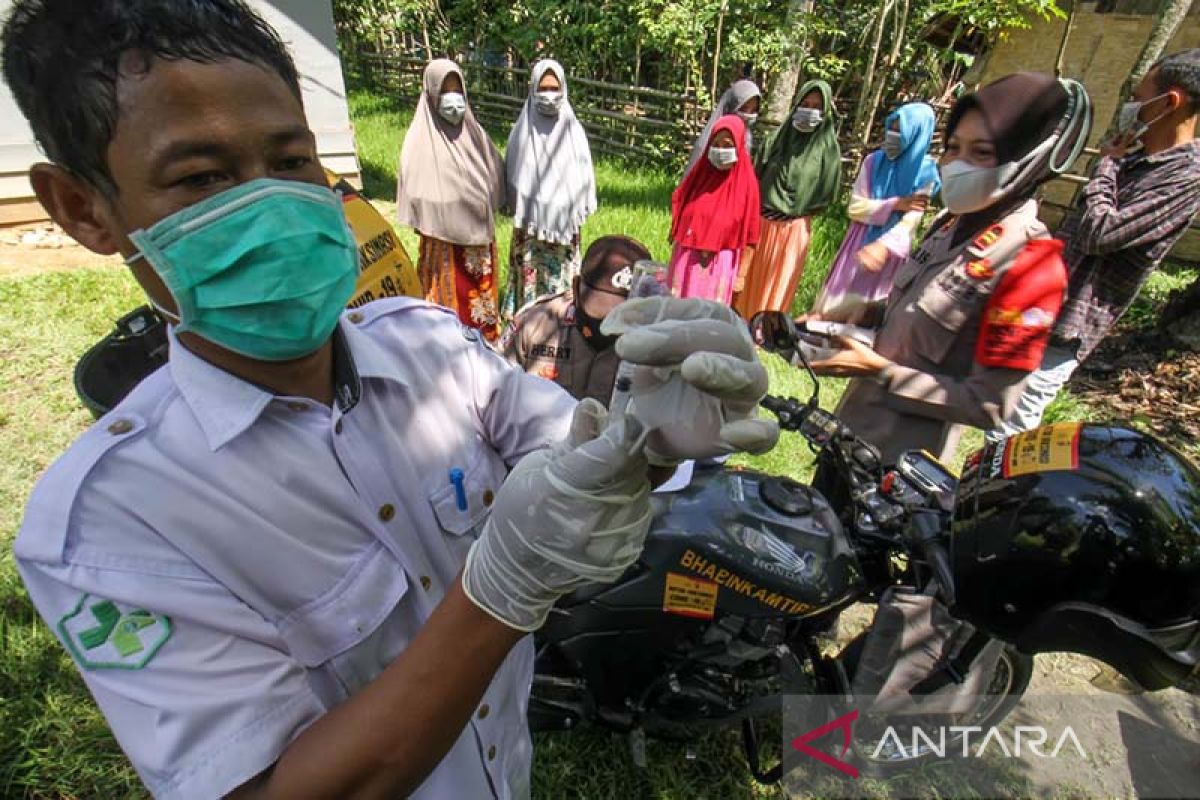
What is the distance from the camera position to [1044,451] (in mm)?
1375

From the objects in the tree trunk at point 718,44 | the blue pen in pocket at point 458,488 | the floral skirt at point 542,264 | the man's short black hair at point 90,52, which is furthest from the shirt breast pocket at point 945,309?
the tree trunk at point 718,44

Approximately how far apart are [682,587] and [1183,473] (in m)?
1.15

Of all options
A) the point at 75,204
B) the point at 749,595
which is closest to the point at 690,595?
the point at 749,595

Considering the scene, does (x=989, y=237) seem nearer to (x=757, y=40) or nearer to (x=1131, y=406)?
(x=1131, y=406)

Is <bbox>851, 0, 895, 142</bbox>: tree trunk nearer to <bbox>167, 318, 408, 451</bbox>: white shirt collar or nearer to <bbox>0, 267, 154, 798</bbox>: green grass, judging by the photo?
<bbox>0, 267, 154, 798</bbox>: green grass

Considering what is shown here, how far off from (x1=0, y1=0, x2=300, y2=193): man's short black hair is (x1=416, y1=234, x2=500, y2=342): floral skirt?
361 centimetres

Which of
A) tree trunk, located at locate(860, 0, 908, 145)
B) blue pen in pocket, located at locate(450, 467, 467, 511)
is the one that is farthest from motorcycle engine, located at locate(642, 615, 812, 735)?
tree trunk, located at locate(860, 0, 908, 145)

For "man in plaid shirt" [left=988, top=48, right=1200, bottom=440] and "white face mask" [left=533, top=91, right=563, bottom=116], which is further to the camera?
"white face mask" [left=533, top=91, right=563, bottom=116]

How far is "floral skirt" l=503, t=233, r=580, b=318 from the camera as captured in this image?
484 cm

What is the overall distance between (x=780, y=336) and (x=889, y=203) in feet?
10.3

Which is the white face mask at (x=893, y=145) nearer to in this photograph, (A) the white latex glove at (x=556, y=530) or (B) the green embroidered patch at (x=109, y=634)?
(A) the white latex glove at (x=556, y=530)

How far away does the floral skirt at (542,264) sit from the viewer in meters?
4.84

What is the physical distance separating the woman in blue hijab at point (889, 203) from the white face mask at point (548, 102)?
237cm

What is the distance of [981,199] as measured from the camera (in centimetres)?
192
